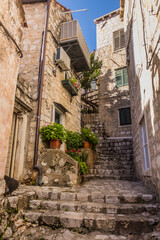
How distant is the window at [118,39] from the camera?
13089 millimetres

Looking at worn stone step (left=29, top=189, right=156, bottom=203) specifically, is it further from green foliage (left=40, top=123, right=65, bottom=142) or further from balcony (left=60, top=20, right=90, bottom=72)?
balcony (left=60, top=20, right=90, bottom=72)

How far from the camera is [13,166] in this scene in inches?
186

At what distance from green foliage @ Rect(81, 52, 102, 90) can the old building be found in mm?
3474

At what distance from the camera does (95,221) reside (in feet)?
8.76

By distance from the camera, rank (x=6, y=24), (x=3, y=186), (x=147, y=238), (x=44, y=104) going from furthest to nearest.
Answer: (x=44, y=104) → (x=6, y=24) → (x=3, y=186) → (x=147, y=238)

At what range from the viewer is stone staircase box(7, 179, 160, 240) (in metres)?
2.58

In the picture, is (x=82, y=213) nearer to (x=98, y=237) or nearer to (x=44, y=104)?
(x=98, y=237)

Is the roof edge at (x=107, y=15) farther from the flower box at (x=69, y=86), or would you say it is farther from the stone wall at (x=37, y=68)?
the flower box at (x=69, y=86)

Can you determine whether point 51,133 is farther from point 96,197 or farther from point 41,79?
point 96,197

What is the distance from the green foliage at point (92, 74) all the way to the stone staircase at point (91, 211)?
9.40 m

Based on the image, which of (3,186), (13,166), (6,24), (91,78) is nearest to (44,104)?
(13,166)

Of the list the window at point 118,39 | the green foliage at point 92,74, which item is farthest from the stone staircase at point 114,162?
the window at point 118,39

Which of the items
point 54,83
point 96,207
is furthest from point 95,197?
point 54,83

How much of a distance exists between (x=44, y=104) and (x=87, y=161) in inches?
111
